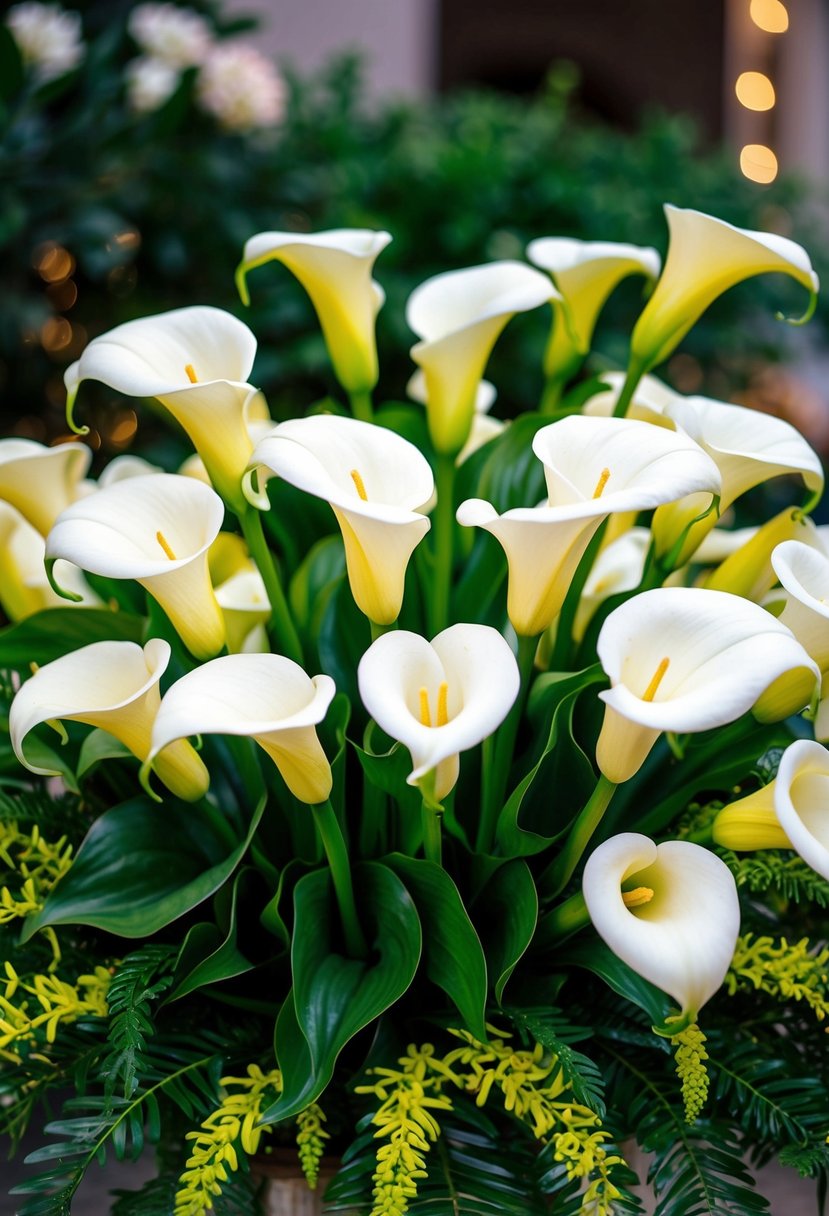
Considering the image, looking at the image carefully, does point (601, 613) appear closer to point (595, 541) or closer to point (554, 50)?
point (595, 541)

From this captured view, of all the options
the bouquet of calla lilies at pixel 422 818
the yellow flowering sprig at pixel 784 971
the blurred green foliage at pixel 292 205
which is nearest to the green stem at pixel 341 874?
the bouquet of calla lilies at pixel 422 818

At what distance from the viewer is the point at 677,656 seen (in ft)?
0.93

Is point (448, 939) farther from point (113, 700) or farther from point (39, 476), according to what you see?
point (39, 476)

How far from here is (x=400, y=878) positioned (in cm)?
33

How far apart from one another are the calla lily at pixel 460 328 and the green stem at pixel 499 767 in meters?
0.11

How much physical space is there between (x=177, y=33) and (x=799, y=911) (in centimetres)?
99

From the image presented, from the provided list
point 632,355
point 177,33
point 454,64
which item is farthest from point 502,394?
point 454,64

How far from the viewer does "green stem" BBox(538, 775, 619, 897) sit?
30 centimetres

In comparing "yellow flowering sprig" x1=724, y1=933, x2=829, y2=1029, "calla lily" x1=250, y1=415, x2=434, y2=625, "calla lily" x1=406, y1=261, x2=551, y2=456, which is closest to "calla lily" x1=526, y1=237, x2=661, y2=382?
"calla lily" x1=406, y1=261, x2=551, y2=456

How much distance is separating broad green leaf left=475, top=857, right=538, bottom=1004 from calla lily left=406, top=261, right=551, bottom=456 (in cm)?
16

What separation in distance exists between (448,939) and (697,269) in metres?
0.24

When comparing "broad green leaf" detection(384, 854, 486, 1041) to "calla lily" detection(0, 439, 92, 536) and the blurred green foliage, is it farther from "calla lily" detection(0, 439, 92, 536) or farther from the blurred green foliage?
the blurred green foliage

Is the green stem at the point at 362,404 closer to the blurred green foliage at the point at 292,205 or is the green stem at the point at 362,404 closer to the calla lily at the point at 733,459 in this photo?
the calla lily at the point at 733,459

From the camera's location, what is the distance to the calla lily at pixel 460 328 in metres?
0.38
